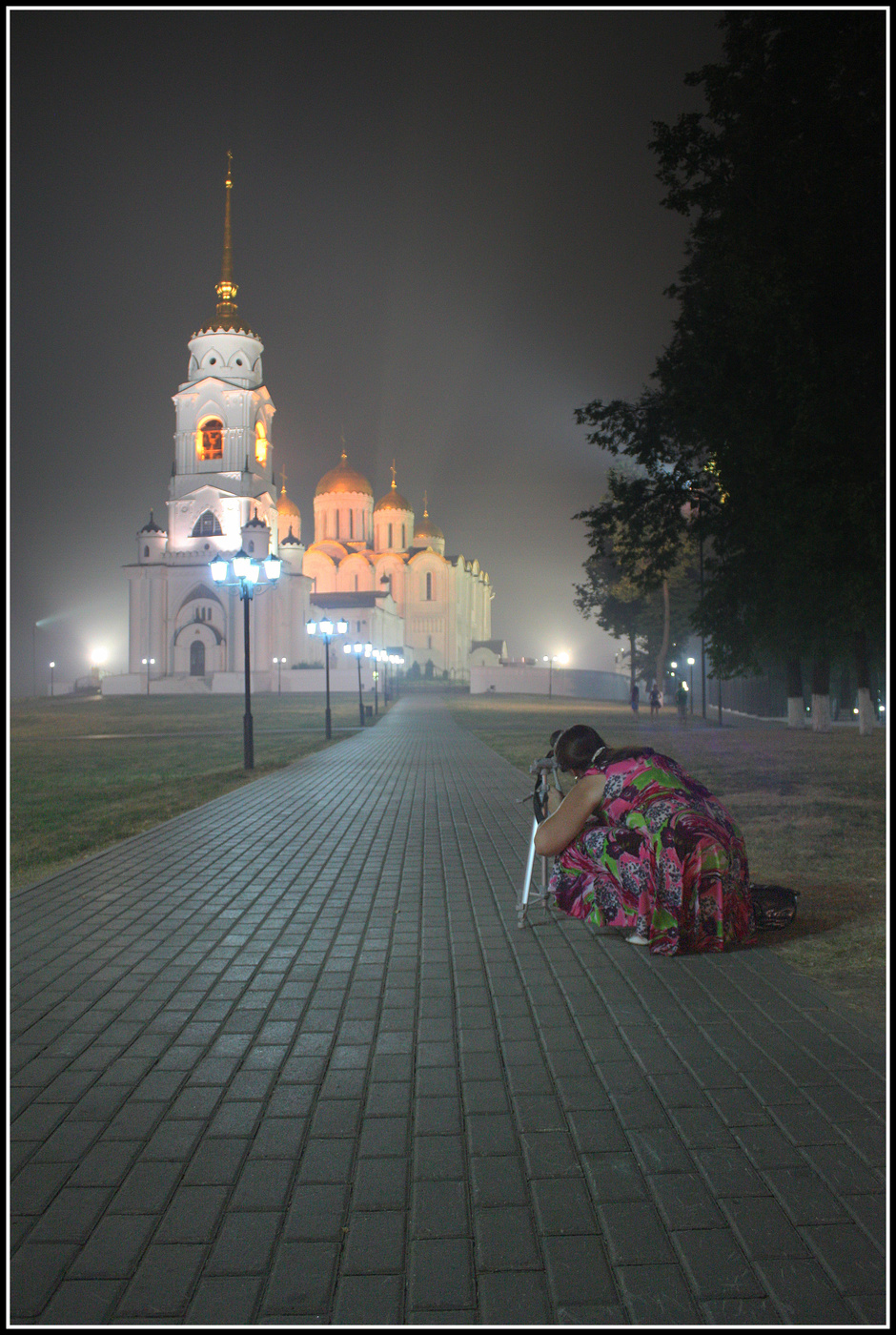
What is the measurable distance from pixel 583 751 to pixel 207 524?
234ft

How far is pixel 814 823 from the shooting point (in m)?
9.24

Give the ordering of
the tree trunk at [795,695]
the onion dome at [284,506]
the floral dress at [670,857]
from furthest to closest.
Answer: the onion dome at [284,506] → the tree trunk at [795,695] → the floral dress at [670,857]

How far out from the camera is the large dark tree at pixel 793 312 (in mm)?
11461

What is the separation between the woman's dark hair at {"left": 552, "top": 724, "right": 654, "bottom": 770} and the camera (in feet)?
16.8

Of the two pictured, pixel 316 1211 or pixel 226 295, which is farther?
pixel 226 295

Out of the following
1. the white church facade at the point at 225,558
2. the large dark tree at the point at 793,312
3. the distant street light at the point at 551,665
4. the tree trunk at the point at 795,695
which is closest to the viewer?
the large dark tree at the point at 793,312

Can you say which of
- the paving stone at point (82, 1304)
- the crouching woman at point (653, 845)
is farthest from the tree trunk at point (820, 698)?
the paving stone at point (82, 1304)

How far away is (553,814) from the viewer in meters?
5.25

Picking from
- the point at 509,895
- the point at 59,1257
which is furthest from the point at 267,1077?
the point at 509,895

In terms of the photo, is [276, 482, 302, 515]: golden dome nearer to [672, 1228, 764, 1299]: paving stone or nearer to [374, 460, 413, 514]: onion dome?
[374, 460, 413, 514]: onion dome

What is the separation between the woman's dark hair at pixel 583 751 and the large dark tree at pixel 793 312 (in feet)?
24.9

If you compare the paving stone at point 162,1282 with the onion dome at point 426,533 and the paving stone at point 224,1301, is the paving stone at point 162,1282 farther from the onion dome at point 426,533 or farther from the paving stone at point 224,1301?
the onion dome at point 426,533

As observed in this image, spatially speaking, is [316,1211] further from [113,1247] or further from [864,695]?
[864,695]

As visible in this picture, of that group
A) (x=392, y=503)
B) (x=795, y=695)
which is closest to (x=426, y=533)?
(x=392, y=503)
